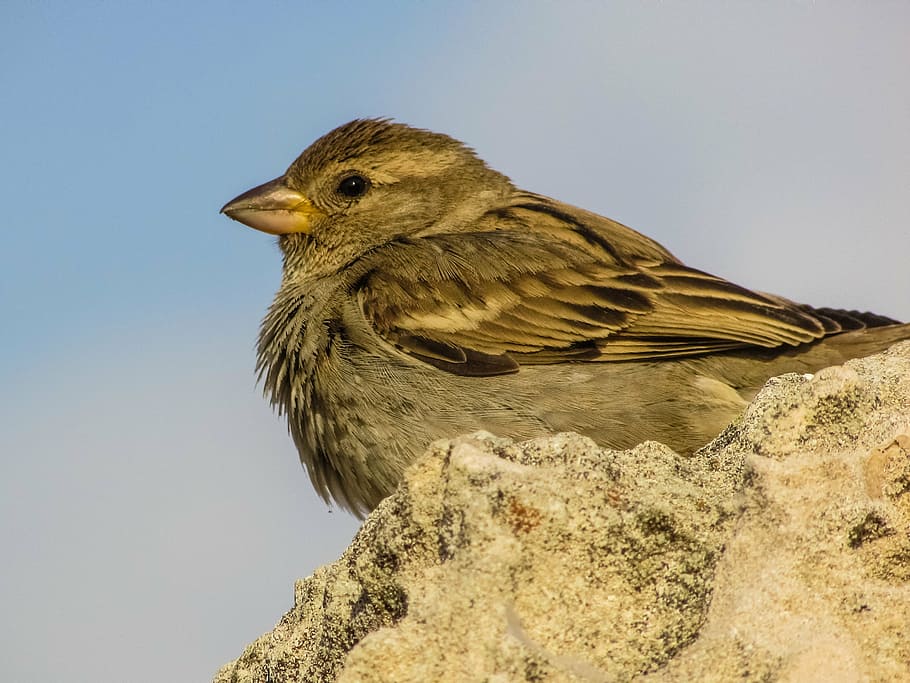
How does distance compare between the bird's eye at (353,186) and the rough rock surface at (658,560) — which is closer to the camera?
the rough rock surface at (658,560)

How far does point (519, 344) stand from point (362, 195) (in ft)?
4.80

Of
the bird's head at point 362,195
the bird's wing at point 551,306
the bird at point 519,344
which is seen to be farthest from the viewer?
the bird's head at point 362,195

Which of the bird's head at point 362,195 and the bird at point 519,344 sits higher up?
the bird's head at point 362,195

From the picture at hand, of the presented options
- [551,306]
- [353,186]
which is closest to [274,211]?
[353,186]

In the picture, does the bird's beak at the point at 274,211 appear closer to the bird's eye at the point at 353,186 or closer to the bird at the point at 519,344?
the bird's eye at the point at 353,186

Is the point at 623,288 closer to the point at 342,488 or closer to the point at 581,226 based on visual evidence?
the point at 581,226

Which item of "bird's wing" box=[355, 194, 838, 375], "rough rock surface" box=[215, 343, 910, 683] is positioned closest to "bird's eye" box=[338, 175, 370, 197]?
"bird's wing" box=[355, 194, 838, 375]

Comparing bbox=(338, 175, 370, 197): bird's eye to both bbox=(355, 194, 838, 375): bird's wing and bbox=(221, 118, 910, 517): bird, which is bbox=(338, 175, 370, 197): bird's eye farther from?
bbox=(355, 194, 838, 375): bird's wing

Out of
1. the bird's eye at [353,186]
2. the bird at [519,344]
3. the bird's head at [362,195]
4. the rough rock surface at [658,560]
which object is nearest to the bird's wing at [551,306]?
the bird at [519,344]

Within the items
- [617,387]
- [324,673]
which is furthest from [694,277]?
[324,673]

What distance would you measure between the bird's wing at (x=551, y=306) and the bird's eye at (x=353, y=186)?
0.65 metres

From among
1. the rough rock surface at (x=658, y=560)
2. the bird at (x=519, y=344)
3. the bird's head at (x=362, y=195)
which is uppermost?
the bird's head at (x=362, y=195)

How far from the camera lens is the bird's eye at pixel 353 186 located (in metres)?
6.19

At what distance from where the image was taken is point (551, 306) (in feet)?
17.2
